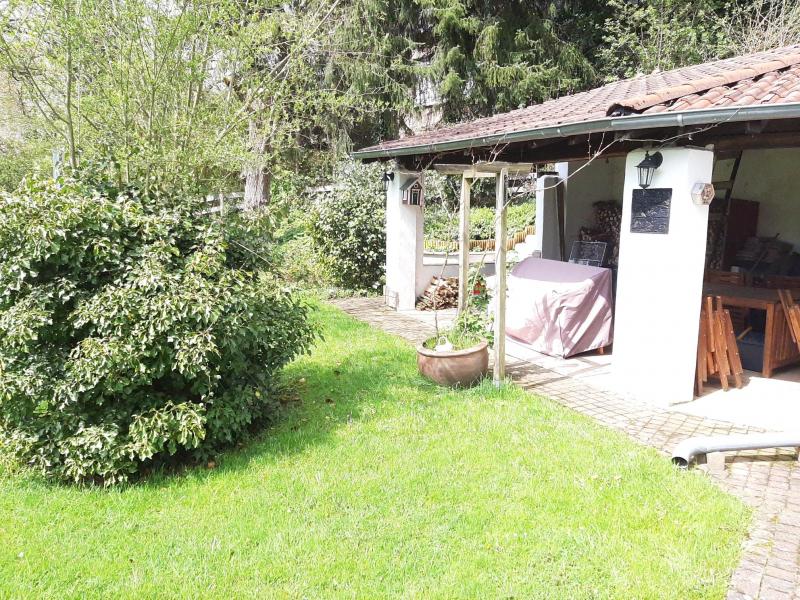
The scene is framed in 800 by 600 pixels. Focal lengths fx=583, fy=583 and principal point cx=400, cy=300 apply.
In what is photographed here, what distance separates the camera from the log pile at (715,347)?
5.46 metres

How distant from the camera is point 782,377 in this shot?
592cm

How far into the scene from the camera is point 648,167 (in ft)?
16.7

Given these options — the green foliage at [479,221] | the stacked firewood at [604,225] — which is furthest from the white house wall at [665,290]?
the green foliage at [479,221]

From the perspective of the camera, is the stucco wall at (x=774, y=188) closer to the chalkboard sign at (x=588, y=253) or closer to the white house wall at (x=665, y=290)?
the chalkboard sign at (x=588, y=253)

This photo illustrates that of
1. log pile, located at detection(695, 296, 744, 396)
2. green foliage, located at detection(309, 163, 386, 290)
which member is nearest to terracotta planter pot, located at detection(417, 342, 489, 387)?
log pile, located at detection(695, 296, 744, 396)

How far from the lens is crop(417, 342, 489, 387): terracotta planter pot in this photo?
556cm

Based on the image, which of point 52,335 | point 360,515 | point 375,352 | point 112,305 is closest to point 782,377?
point 375,352

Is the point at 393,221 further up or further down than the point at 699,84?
further down

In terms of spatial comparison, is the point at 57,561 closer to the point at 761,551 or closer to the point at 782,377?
the point at 761,551

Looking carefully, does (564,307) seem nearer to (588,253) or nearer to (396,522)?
(588,253)

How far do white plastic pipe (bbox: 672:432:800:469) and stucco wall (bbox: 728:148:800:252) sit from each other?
19.2 ft

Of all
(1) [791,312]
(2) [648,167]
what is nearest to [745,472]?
(1) [791,312]

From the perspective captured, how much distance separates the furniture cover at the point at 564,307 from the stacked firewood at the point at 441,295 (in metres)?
2.81

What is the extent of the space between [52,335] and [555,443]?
143 inches
